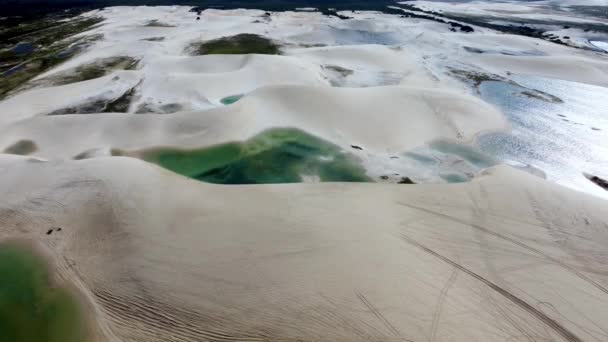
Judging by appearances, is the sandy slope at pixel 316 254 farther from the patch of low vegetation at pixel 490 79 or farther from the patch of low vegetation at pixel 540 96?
the patch of low vegetation at pixel 490 79

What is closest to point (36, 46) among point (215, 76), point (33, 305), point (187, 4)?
point (215, 76)

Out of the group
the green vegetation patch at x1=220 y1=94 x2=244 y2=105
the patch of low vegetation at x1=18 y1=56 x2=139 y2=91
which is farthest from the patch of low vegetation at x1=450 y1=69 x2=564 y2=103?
the patch of low vegetation at x1=18 y1=56 x2=139 y2=91

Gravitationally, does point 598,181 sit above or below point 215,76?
below

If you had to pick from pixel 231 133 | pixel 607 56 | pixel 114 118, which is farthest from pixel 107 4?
pixel 607 56

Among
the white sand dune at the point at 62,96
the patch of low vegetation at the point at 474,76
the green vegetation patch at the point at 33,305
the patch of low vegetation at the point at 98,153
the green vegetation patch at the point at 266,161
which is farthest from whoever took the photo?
the patch of low vegetation at the point at 474,76

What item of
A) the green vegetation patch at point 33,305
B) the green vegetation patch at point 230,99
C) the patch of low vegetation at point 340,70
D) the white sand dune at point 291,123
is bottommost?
the green vegetation patch at point 33,305

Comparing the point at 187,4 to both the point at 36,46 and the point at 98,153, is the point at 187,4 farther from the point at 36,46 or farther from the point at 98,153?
the point at 98,153

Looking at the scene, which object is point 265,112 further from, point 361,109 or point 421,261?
point 421,261

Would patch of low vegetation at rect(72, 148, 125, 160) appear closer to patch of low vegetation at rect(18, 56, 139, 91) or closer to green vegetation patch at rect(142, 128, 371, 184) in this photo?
green vegetation patch at rect(142, 128, 371, 184)

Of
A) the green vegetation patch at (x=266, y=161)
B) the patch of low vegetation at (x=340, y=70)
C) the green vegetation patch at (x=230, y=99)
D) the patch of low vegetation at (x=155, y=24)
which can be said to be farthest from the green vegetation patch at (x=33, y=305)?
the patch of low vegetation at (x=155, y=24)
